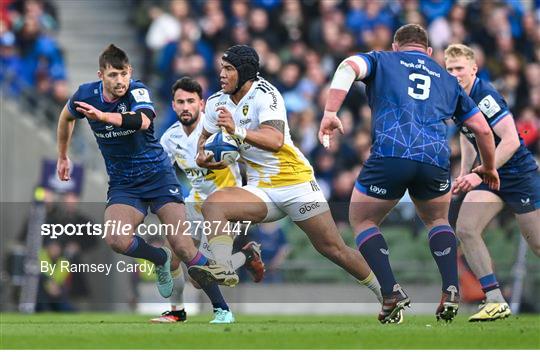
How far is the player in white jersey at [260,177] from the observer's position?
41.7 ft

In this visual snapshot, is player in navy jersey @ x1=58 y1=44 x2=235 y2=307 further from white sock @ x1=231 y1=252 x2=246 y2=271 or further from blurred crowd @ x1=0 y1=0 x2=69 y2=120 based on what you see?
blurred crowd @ x1=0 y1=0 x2=69 y2=120

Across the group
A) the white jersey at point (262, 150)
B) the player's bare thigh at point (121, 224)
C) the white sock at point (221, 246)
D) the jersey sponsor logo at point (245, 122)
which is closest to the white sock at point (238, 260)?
the white sock at point (221, 246)

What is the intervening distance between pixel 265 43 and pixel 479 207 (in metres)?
9.37

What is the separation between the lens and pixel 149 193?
13.3m

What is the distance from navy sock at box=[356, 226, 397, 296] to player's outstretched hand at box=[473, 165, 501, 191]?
1136mm

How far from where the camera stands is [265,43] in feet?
73.7

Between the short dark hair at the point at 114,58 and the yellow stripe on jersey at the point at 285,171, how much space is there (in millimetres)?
1454

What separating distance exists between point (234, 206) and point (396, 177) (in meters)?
1.51

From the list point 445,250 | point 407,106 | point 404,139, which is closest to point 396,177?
point 404,139

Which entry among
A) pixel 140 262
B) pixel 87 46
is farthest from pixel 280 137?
pixel 87 46

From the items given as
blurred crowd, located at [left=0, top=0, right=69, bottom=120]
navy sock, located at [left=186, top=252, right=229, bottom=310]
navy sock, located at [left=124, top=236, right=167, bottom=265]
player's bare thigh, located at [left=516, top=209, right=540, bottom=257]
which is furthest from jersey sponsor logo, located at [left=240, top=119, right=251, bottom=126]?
blurred crowd, located at [left=0, top=0, right=69, bottom=120]

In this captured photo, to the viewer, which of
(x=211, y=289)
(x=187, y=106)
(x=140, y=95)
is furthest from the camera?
(x=187, y=106)

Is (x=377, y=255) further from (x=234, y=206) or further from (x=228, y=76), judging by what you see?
(x=228, y=76)

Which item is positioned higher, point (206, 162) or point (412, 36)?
point (412, 36)
